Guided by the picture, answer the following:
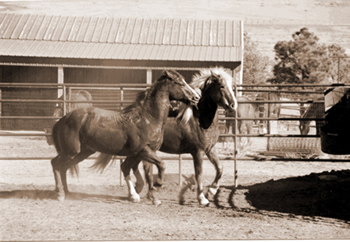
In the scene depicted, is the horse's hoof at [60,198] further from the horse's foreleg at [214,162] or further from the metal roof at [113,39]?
the metal roof at [113,39]

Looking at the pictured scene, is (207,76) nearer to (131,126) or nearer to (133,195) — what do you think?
(131,126)

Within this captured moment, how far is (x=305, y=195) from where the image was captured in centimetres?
620

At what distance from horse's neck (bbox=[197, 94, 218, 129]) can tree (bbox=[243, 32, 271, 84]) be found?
2195 cm

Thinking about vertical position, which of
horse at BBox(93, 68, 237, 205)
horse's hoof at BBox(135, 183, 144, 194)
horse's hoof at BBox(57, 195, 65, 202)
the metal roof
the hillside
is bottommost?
horse's hoof at BBox(57, 195, 65, 202)

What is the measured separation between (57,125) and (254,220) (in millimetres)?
3017

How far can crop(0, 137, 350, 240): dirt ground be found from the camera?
4691 mm

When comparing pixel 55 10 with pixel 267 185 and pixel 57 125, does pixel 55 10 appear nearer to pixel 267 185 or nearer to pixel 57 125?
pixel 57 125

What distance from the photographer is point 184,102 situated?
585 cm

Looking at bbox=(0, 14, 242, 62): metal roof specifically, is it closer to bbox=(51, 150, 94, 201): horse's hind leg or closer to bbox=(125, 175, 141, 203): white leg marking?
bbox=(51, 150, 94, 201): horse's hind leg

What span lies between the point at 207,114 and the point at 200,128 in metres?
0.23

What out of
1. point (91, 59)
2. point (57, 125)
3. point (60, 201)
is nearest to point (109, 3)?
point (57, 125)

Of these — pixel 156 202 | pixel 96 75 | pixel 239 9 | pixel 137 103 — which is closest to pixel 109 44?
pixel 96 75

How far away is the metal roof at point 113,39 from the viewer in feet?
48.0

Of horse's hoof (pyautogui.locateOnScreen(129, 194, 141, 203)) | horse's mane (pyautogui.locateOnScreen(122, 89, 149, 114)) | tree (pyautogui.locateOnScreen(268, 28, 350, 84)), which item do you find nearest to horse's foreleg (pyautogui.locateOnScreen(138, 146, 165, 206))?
horse's hoof (pyautogui.locateOnScreen(129, 194, 141, 203))
